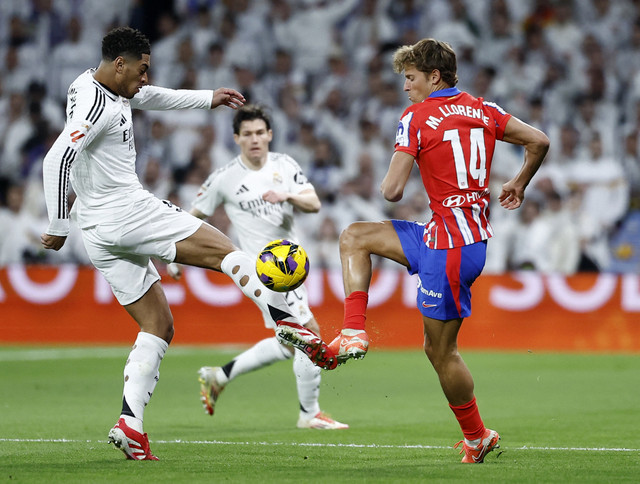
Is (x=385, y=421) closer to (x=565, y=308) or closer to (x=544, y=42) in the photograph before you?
(x=565, y=308)

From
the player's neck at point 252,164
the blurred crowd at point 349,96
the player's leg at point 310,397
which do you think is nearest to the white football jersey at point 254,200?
the player's neck at point 252,164

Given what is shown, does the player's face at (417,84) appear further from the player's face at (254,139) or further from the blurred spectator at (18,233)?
the blurred spectator at (18,233)

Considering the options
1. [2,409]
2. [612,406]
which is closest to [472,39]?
[612,406]

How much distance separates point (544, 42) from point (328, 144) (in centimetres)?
421

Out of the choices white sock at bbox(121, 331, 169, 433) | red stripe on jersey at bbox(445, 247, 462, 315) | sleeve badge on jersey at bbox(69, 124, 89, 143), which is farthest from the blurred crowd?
red stripe on jersey at bbox(445, 247, 462, 315)

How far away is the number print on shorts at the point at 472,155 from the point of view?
612 centimetres

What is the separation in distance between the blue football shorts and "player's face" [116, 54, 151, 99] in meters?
1.84

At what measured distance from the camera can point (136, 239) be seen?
6.44 metres

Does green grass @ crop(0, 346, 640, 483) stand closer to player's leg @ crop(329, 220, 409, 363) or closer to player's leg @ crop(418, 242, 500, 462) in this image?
player's leg @ crop(418, 242, 500, 462)

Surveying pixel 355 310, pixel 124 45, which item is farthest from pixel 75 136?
pixel 355 310

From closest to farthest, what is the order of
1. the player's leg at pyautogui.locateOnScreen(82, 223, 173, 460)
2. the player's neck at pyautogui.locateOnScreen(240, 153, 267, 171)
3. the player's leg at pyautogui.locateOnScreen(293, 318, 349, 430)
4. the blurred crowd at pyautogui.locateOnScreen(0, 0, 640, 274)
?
the player's leg at pyautogui.locateOnScreen(82, 223, 173, 460)
the player's leg at pyautogui.locateOnScreen(293, 318, 349, 430)
the player's neck at pyautogui.locateOnScreen(240, 153, 267, 171)
the blurred crowd at pyautogui.locateOnScreen(0, 0, 640, 274)

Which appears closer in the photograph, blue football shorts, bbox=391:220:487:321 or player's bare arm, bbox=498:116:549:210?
blue football shorts, bbox=391:220:487:321

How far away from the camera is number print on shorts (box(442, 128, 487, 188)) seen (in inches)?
241

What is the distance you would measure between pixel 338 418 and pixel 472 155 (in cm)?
347
